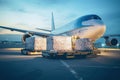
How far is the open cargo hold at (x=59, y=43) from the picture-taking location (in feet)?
50.2

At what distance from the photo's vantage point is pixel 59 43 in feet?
50.8

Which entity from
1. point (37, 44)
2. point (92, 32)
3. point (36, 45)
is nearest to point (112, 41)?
point (92, 32)

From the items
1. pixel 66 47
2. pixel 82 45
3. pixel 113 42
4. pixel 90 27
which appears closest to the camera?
pixel 66 47

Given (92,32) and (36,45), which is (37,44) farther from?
(92,32)

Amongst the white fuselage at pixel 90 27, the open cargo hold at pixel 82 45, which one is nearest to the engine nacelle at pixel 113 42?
the white fuselage at pixel 90 27

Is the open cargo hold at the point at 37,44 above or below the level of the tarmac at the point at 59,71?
above

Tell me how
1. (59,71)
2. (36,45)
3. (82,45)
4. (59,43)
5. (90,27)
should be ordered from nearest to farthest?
(59,71), (59,43), (82,45), (90,27), (36,45)

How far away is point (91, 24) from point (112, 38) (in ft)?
27.4

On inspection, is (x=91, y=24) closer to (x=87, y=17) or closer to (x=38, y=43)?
(x=87, y=17)

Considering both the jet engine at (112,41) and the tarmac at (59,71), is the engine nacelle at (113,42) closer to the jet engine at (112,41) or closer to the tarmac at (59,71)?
the jet engine at (112,41)

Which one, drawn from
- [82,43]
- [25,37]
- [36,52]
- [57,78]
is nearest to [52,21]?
[25,37]

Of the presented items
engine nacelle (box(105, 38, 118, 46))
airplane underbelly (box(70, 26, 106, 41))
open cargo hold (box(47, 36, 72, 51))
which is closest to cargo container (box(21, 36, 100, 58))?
open cargo hold (box(47, 36, 72, 51))

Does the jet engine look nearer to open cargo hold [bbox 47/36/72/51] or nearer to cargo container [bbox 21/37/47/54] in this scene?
→ cargo container [bbox 21/37/47/54]

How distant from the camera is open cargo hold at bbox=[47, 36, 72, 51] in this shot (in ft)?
50.2
